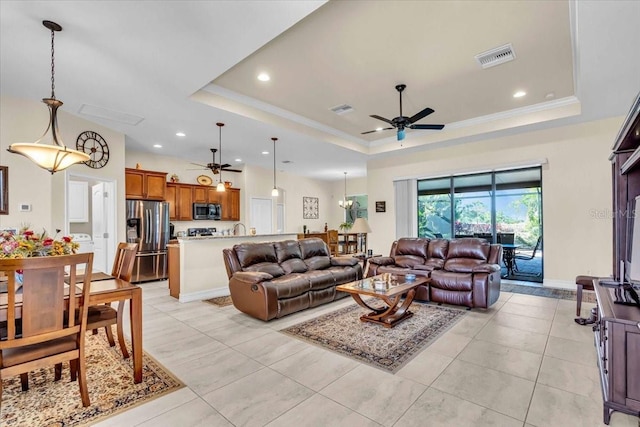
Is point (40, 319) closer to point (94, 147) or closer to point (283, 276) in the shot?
point (283, 276)

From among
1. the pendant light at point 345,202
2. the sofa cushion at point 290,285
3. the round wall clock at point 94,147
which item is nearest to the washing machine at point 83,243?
the round wall clock at point 94,147

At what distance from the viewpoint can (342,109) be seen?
522cm

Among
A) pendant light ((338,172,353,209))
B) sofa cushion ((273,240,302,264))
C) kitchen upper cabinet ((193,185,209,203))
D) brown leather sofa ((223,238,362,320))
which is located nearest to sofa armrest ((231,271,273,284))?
brown leather sofa ((223,238,362,320))

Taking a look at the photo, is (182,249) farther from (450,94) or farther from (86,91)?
(450,94)

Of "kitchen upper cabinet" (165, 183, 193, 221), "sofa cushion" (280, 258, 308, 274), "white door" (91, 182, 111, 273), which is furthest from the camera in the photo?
"kitchen upper cabinet" (165, 183, 193, 221)

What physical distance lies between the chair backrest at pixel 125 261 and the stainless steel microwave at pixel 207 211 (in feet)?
15.4

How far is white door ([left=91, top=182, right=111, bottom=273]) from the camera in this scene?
5.60 meters

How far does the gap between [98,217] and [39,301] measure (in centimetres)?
471

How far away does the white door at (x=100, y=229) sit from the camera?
560 centimetres

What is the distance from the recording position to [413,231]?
24.0 ft

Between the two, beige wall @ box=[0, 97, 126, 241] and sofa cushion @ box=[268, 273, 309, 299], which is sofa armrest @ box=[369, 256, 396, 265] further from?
beige wall @ box=[0, 97, 126, 241]

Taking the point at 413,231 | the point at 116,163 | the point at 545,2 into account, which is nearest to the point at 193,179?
the point at 116,163

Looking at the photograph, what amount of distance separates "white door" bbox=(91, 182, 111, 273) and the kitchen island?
1434 mm

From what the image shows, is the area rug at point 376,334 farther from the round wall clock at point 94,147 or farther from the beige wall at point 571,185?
the round wall clock at point 94,147
